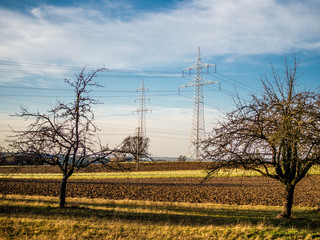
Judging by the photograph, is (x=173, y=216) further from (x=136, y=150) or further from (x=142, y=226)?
(x=136, y=150)

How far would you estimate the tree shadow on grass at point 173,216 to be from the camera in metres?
11.5

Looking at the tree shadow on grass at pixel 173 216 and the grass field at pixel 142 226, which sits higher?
the grass field at pixel 142 226

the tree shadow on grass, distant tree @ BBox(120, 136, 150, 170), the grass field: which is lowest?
the tree shadow on grass

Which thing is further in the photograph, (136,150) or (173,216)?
(136,150)

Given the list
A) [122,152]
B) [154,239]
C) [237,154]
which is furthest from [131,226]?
[237,154]

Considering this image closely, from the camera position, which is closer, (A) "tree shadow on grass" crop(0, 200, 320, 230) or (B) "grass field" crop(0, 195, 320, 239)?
(B) "grass field" crop(0, 195, 320, 239)

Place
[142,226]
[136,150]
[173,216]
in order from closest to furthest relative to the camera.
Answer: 1. [142,226]
2. [173,216]
3. [136,150]

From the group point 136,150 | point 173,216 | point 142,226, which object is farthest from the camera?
point 136,150

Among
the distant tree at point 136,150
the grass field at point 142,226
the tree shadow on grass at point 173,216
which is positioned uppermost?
the distant tree at point 136,150

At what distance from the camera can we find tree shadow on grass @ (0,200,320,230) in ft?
37.6

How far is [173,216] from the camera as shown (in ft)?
43.0

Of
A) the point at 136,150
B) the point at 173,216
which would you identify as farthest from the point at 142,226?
the point at 136,150

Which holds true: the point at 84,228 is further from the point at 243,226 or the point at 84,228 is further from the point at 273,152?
the point at 273,152

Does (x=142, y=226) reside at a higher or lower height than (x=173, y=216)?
higher
